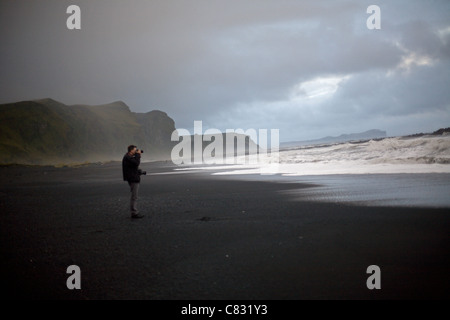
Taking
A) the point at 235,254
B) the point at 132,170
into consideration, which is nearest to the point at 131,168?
the point at 132,170

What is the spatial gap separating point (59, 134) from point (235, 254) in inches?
5313

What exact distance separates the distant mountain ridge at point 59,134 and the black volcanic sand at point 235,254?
366ft

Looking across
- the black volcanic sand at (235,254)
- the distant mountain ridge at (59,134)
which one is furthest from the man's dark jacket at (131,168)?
the distant mountain ridge at (59,134)

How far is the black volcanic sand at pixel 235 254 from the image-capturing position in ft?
13.8

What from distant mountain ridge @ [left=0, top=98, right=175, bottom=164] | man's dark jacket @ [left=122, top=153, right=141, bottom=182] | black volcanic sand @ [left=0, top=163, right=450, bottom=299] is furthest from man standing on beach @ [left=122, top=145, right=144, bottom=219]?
distant mountain ridge @ [left=0, top=98, right=175, bottom=164]

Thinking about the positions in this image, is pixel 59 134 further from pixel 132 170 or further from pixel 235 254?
pixel 235 254

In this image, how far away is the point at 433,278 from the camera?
4262 mm

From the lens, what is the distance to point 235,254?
573 cm

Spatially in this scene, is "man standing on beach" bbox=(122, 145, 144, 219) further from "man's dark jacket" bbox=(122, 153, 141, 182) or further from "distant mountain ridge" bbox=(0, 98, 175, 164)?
"distant mountain ridge" bbox=(0, 98, 175, 164)

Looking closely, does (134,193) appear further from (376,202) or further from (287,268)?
(376,202)

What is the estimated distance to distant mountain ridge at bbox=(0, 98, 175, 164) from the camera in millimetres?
105562

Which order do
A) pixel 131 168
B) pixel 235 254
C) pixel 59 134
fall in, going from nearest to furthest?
1. pixel 235 254
2. pixel 131 168
3. pixel 59 134

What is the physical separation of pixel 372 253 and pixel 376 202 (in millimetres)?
5362

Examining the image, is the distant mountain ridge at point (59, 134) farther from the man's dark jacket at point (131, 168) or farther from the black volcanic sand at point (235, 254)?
the black volcanic sand at point (235, 254)
